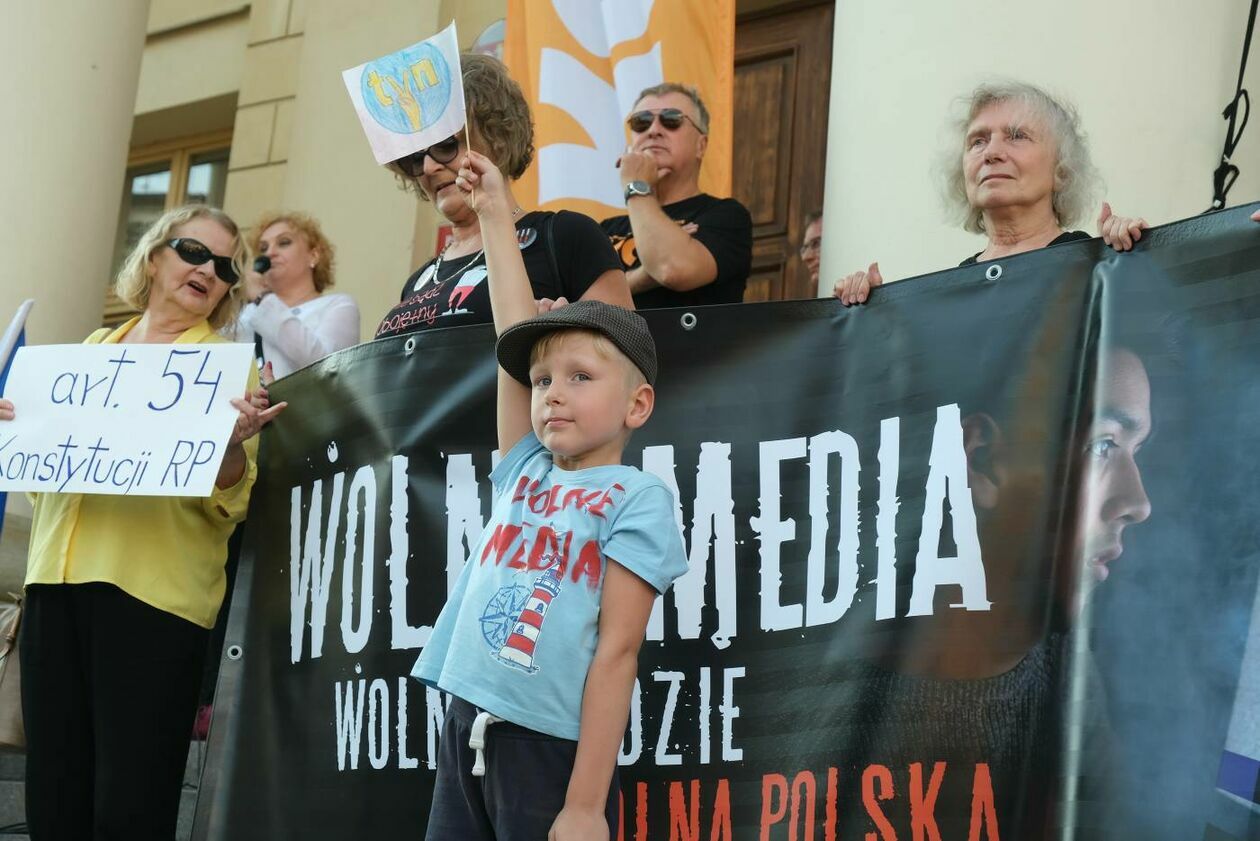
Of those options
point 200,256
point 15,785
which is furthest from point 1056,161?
point 15,785

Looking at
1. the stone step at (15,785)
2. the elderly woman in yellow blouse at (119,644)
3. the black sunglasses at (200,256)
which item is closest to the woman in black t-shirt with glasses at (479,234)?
the elderly woman in yellow blouse at (119,644)

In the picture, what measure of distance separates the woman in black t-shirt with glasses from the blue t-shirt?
2.48ft

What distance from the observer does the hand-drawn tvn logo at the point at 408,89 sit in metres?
3.18

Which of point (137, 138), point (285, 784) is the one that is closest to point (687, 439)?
point (285, 784)

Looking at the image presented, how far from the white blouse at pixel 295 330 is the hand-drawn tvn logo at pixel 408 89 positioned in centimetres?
171

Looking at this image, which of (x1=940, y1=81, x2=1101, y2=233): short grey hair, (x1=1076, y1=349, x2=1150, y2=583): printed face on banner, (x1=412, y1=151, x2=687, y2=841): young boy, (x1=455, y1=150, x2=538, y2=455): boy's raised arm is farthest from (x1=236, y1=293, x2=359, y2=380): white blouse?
(x1=1076, y1=349, x2=1150, y2=583): printed face on banner

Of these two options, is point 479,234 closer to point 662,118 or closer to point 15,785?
point 662,118

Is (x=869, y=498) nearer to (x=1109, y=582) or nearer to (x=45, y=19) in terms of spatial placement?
(x=1109, y=582)

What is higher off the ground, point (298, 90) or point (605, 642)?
point (298, 90)

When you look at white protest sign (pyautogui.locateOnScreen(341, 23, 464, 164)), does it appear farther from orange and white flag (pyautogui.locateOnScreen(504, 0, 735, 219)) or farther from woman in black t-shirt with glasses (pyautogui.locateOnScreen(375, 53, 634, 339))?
orange and white flag (pyautogui.locateOnScreen(504, 0, 735, 219))

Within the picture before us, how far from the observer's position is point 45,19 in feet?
20.4

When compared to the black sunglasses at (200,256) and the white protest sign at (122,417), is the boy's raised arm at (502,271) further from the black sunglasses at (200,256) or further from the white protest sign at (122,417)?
the black sunglasses at (200,256)

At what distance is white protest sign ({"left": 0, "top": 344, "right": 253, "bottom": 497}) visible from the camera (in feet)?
12.5

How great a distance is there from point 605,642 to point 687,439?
902 mm
